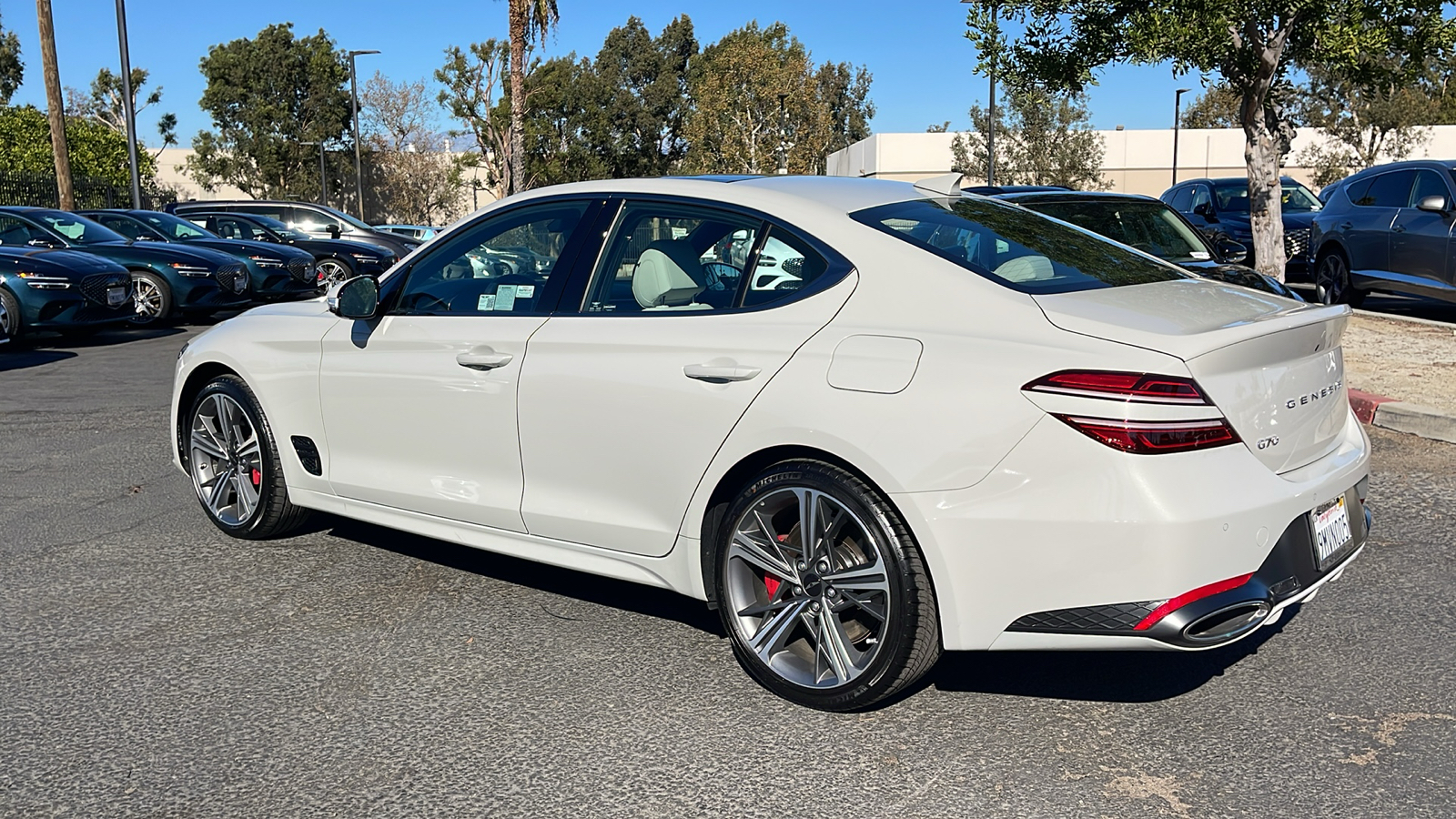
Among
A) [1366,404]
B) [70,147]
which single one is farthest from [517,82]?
[70,147]

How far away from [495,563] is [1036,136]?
4835 centimetres

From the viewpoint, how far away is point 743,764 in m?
3.38

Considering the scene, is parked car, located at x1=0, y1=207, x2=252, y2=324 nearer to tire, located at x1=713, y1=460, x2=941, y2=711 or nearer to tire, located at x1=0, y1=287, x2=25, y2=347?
tire, located at x1=0, y1=287, x2=25, y2=347

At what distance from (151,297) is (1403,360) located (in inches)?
546

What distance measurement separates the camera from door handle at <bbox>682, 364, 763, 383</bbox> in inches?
147

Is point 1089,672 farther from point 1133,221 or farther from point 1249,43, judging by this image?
point 1249,43

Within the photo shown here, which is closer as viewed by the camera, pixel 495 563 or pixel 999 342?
pixel 999 342

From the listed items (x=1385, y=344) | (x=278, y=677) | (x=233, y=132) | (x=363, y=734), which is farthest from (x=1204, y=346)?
(x=233, y=132)

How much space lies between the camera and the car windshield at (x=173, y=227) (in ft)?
59.9

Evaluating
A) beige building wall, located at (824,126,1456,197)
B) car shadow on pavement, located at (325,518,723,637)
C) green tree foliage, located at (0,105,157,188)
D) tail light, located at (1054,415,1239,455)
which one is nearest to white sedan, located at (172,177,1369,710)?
tail light, located at (1054,415,1239,455)

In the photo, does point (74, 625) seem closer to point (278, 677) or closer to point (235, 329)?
point (278, 677)

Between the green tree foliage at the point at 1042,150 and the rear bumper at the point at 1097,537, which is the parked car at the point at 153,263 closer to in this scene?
the rear bumper at the point at 1097,537

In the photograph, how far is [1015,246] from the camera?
13.1 feet

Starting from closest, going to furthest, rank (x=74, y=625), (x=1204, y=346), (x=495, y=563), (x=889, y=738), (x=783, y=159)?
(x=1204, y=346), (x=889, y=738), (x=74, y=625), (x=495, y=563), (x=783, y=159)
